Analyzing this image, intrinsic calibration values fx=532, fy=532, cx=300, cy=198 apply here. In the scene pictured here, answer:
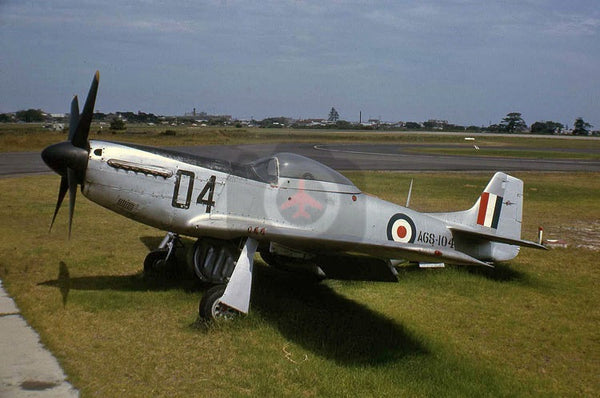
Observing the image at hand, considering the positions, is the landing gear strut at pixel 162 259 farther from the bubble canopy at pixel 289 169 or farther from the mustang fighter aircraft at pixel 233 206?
the bubble canopy at pixel 289 169

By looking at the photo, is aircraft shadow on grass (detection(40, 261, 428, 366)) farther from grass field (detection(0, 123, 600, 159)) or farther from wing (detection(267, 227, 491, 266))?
grass field (detection(0, 123, 600, 159))

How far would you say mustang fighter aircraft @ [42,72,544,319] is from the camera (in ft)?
19.9

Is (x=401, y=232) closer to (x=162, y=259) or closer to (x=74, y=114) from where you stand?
(x=162, y=259)

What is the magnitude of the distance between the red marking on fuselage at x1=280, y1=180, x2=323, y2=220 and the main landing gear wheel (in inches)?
51.9

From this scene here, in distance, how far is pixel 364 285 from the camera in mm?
8195

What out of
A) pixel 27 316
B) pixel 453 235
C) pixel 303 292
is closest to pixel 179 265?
pixel 303 292

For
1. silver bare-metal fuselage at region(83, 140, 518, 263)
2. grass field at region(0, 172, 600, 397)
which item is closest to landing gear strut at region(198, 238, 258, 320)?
grass field at region(0, 172, 600, 397)

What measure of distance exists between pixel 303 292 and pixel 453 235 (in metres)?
2.48

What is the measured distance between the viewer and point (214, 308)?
19.9 ft

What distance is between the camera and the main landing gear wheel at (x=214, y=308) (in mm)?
6027

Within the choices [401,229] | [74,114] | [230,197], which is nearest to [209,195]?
[230,197]

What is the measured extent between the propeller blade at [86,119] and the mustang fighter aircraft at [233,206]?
1 centimetres

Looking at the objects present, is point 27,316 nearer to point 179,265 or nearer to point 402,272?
point 179,265

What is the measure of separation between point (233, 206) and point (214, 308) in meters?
1.26
